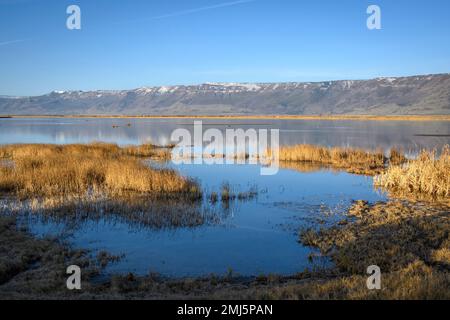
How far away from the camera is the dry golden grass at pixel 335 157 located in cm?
3005

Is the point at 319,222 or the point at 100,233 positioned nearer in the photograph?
the point at 100,233

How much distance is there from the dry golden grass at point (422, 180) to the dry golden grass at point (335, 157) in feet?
26.7

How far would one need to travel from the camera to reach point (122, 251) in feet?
37.9

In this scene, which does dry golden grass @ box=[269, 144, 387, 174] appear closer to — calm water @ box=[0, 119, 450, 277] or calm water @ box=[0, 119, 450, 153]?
calm water @ box=[0, 119, 450, 153]

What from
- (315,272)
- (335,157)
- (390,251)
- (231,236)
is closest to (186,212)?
(231,236)

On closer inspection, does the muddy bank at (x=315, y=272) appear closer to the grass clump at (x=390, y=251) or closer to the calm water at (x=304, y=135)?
the grass clump at (x=390, y=251)

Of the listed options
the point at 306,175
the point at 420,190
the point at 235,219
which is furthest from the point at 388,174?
the point at 235,219

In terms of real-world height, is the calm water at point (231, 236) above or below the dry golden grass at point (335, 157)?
below

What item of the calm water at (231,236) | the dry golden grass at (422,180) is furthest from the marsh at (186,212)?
the dry golden grass at (422,180)

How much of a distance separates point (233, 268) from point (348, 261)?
8.99 ft

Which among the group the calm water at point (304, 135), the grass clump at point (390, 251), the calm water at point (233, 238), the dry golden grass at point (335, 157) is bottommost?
the calm water at point (233, 238)

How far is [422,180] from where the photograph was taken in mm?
19156
